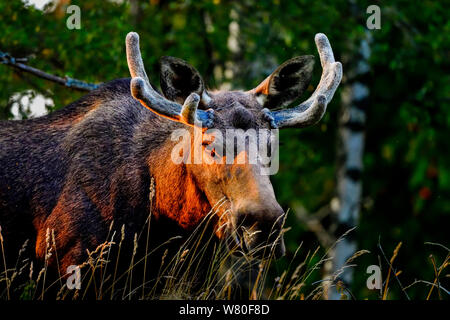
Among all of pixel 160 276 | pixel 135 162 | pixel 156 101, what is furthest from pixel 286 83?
pixel 160 276

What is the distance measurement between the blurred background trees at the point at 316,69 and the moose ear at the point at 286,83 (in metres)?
0.36

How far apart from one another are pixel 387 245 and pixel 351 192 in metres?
4.45

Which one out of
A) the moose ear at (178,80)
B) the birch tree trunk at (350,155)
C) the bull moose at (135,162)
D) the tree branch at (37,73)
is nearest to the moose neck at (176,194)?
the bull moose at (135,162)

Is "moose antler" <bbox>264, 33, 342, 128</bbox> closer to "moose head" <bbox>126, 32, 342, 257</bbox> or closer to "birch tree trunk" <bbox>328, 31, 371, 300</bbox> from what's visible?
"moose head" <bbox>126, 32, 342, 257</bbox>

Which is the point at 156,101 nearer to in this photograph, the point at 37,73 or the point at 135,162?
the point at 135,162

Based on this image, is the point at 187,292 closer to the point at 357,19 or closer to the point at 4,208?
the point at 4,208

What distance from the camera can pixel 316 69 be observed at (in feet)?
25.0

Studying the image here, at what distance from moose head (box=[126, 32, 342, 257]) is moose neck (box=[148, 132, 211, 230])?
A: 32 mm

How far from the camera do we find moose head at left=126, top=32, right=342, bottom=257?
4336mm

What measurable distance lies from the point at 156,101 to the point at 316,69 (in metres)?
3.20

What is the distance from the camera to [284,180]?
14.3 m

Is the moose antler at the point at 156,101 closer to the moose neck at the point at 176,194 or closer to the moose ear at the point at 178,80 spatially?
the moose ear at the point at 178,80

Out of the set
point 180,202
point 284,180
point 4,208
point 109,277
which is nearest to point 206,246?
point 180,202

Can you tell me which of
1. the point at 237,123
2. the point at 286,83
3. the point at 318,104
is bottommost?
the point at 237,123
